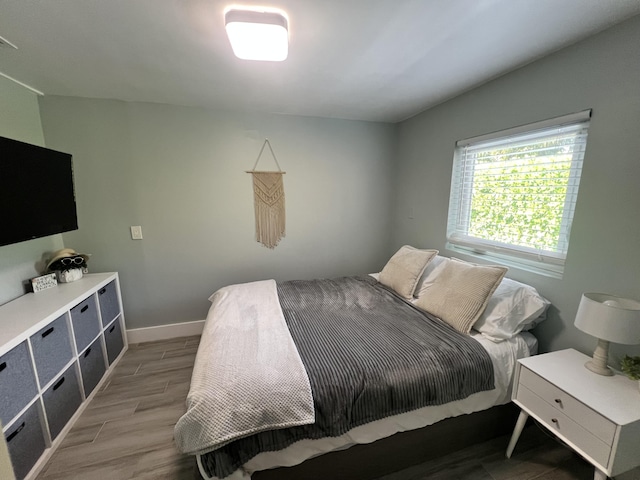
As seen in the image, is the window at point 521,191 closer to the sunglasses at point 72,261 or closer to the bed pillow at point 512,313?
the bed pillow at point 512,313

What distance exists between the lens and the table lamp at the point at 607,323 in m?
1.15

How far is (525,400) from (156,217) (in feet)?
10.3

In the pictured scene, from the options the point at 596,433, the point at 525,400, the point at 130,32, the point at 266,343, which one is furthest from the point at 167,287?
the point at 596,433

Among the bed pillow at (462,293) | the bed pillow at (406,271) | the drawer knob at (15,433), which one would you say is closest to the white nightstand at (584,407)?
the bed pillow at (462,293)

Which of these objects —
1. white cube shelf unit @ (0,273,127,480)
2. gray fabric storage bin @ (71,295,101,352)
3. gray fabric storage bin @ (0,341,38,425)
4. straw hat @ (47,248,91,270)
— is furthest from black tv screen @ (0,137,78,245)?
gray fabric storage bin @ (0,341,38,425)

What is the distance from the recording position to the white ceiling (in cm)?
122

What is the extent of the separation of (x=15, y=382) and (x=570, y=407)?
271 centimetres

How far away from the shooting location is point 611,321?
3.84 feet

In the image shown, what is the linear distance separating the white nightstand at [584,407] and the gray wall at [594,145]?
29 centimetres

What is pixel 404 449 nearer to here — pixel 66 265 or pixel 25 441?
pixel 25 441

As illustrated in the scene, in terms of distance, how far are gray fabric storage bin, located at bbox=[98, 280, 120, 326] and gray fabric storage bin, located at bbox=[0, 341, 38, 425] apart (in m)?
0.78

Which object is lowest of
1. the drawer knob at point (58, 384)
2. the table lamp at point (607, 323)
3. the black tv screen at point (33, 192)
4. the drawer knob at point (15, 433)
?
the drawer knob at point (15, 433)

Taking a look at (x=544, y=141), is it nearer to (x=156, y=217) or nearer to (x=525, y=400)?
(x=525, y=400)

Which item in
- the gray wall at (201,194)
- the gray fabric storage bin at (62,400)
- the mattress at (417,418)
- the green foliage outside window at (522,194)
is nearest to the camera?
the mattress at (417,418)
